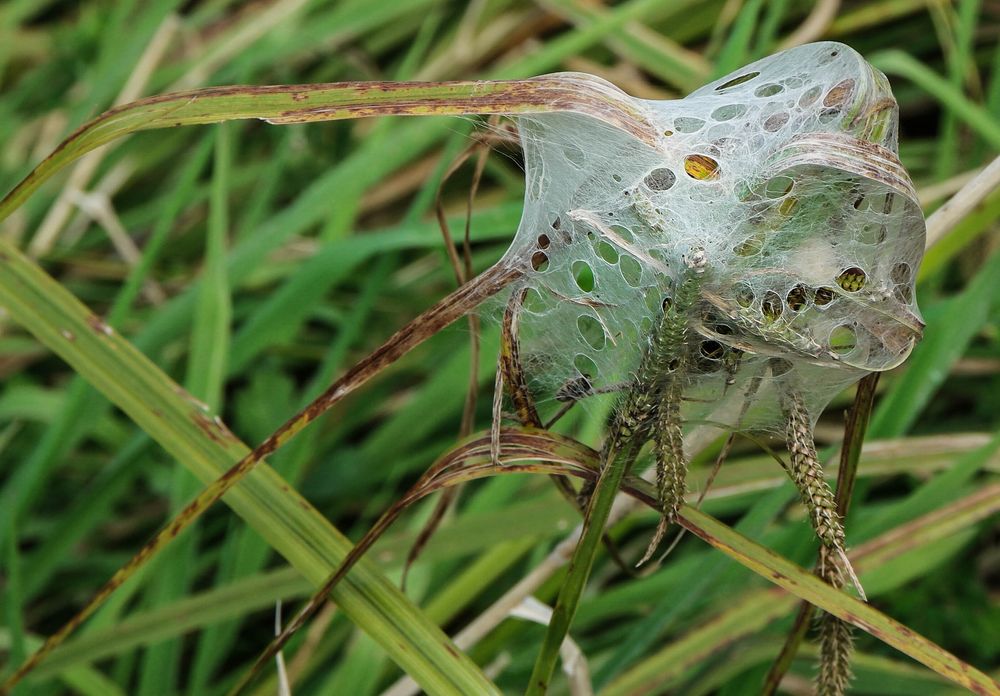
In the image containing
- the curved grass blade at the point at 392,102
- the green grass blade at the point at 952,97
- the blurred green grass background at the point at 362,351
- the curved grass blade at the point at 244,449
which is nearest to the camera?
the curved grass blade at the point at 392,102

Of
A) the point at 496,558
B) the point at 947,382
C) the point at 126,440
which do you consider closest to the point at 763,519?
the point at 496,558

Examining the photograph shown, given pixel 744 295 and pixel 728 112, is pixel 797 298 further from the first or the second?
pixel 728 112

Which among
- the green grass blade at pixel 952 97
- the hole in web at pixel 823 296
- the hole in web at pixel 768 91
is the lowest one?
the hole in web at pixel 823 296

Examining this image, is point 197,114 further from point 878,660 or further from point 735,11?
point 735,11

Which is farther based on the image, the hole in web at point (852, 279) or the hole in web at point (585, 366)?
the hole in web at point (585, 366)

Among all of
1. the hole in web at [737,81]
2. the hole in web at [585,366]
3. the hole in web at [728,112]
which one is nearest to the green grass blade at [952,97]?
the hole in web at [737,81]

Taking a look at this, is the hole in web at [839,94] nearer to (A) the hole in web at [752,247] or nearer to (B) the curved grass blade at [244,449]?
(A) the hole in web at [752,247]
